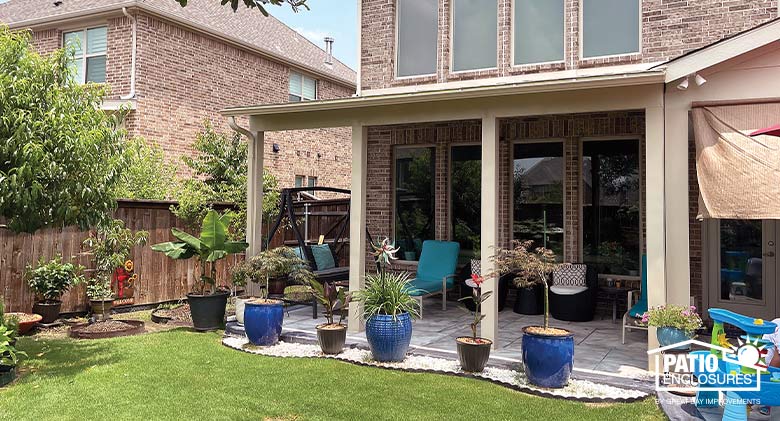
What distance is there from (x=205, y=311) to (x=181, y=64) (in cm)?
856

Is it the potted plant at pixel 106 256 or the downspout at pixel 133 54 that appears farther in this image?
the downspout at pixel 133 54

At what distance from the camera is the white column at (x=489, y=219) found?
7.10 metres

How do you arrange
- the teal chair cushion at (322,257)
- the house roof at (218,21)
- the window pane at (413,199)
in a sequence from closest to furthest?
the teal chair cushion at (322,257) < the window pane at (413,199) < the house roof at (218,21)

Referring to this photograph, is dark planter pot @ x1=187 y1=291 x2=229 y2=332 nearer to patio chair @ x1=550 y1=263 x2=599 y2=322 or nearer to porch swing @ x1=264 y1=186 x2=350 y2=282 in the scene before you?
porch swing @ x1=264 y1=186 x2=350 y2=282

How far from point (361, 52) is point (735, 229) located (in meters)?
7.33

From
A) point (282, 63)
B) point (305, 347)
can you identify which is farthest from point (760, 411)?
point (282, 63)

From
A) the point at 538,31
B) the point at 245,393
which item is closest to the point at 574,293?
the point at 538,31

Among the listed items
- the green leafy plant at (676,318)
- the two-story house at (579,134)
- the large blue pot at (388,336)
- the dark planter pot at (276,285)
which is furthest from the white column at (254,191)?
the green leafy plant at (676,318)

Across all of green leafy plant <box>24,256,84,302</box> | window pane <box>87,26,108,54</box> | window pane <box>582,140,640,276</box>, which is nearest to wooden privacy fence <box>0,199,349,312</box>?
green leafy plant <box>24,256,84,302</box>

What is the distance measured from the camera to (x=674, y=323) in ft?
19.5

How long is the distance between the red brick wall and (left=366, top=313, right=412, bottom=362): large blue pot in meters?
5.29

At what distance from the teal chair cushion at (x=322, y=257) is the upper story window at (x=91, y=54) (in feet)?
26.3

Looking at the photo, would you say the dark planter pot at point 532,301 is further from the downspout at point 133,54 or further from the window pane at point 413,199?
the downspout at point 133,54

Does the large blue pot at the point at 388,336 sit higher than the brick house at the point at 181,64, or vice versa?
the brick house at the point at 181,64
